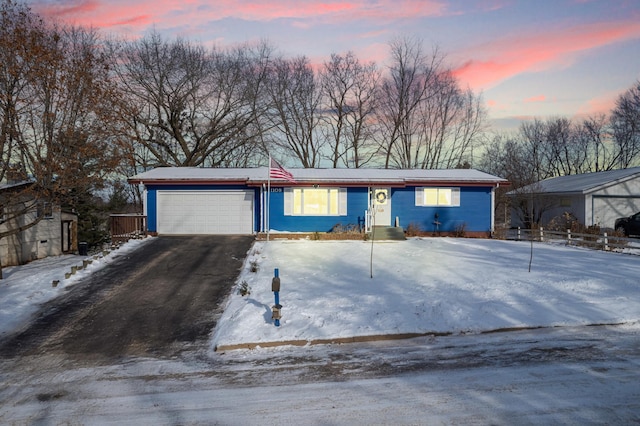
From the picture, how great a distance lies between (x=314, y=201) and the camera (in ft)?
64.4

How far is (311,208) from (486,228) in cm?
907

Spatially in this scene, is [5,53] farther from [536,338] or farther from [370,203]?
[536,338]

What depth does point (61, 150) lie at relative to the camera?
13.1 meters

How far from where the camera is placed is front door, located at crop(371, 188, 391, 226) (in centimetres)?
1980

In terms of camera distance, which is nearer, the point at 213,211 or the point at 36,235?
the point at 213,211

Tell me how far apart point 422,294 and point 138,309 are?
686 centimetres

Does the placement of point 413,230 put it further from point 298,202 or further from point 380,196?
point 298,202

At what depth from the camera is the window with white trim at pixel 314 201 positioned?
19.6m

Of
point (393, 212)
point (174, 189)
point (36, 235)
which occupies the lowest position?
point (36, 235)

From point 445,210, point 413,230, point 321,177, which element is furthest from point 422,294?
point 445,210

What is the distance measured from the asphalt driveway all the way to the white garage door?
462cm

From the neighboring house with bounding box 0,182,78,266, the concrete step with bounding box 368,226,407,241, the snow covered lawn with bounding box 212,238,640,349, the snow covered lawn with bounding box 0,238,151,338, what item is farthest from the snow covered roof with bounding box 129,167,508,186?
the snow covered lawn with bounding box 0,238,151,338

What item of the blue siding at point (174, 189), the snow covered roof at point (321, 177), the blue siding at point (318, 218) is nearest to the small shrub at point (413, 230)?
the snow covered roof at point (321, 177)

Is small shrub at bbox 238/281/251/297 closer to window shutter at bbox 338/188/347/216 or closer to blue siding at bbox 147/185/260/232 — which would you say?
blue siding at bbox 147/185/260/232
